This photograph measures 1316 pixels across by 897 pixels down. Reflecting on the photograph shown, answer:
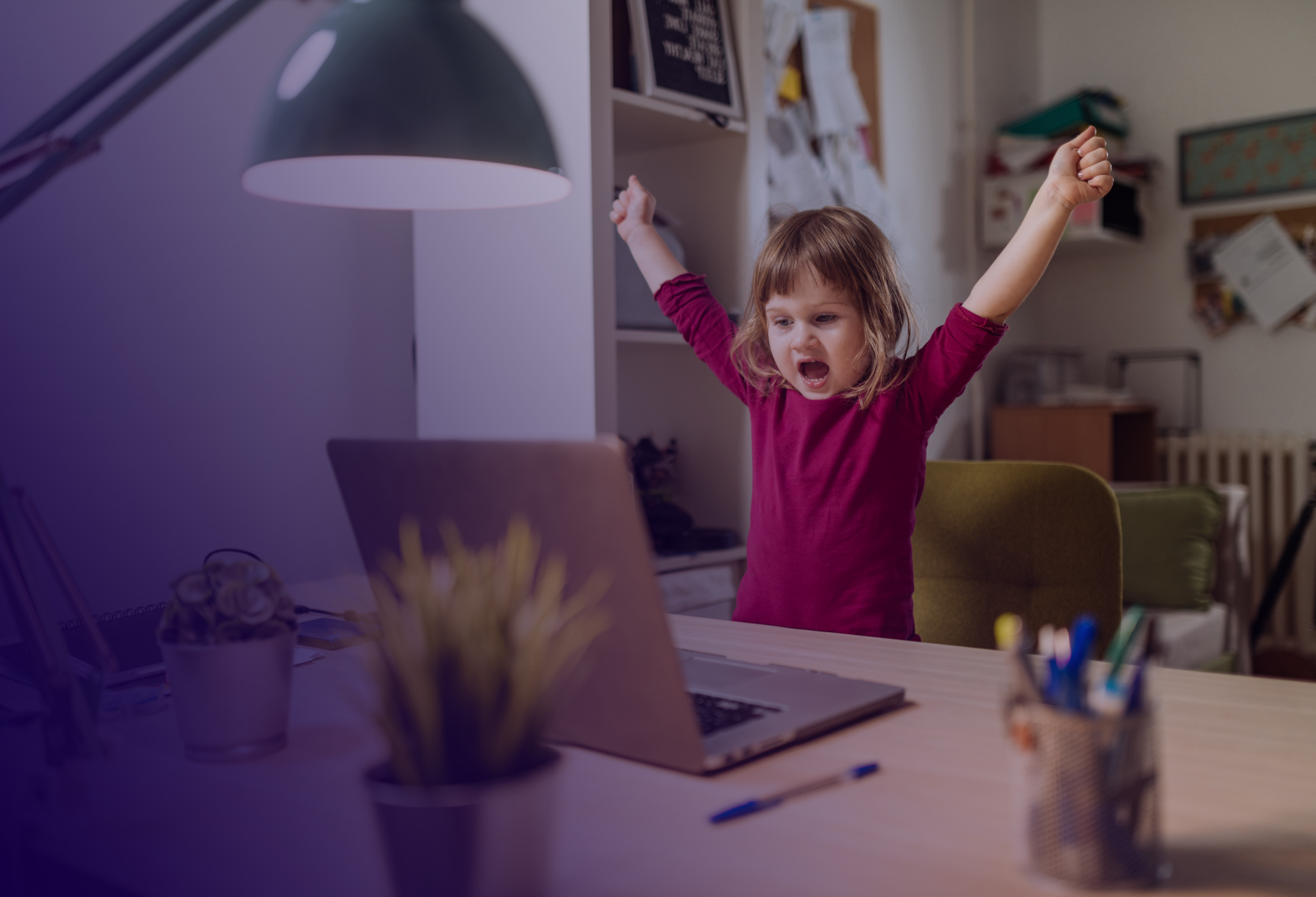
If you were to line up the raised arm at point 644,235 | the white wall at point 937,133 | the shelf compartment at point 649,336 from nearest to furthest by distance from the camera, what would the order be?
the raised arm at point 644,235
the shelf compartment at point 649,336
the white wall at point 937,133

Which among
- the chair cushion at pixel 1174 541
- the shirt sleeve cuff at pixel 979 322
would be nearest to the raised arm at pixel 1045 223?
the shirt sleeve cuff at pixel 979 322

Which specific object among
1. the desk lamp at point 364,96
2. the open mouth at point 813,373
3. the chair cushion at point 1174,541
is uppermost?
the desk lamp at point 364,96

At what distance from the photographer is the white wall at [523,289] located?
1.86 m

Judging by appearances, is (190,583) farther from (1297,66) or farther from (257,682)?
(1297,66)

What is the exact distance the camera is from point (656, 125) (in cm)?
210

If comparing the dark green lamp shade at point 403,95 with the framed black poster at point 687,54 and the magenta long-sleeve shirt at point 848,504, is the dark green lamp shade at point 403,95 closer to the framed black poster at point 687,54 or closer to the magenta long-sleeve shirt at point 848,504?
the magenta long-sleeve shirt at point 848,504

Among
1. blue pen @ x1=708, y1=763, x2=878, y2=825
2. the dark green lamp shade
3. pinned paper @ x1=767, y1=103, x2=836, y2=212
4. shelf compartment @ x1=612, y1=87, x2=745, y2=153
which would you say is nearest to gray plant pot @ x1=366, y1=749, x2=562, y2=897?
blue pen @ x1=708, y1=763, x2=878, y2=825

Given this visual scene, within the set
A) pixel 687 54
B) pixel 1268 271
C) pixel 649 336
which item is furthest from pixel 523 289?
pixel 1268 271

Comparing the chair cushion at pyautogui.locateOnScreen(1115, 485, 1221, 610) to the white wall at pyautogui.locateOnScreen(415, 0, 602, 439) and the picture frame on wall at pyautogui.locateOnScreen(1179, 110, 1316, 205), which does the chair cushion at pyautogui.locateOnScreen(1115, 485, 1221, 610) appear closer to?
the picture frame on wall at pyautogui.locateOnScreen(1179, 110, 1316, 205)

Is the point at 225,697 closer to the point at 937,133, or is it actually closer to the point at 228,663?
the point at 228,663

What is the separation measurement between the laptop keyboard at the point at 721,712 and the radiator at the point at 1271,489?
309 centimetres

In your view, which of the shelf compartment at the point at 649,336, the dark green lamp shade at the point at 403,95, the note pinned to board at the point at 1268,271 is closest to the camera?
the dark green lamp shade at the point at 403,95

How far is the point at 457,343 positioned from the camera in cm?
207

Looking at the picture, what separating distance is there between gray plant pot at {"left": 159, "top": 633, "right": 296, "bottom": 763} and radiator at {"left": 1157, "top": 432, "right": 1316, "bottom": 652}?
3.32m
